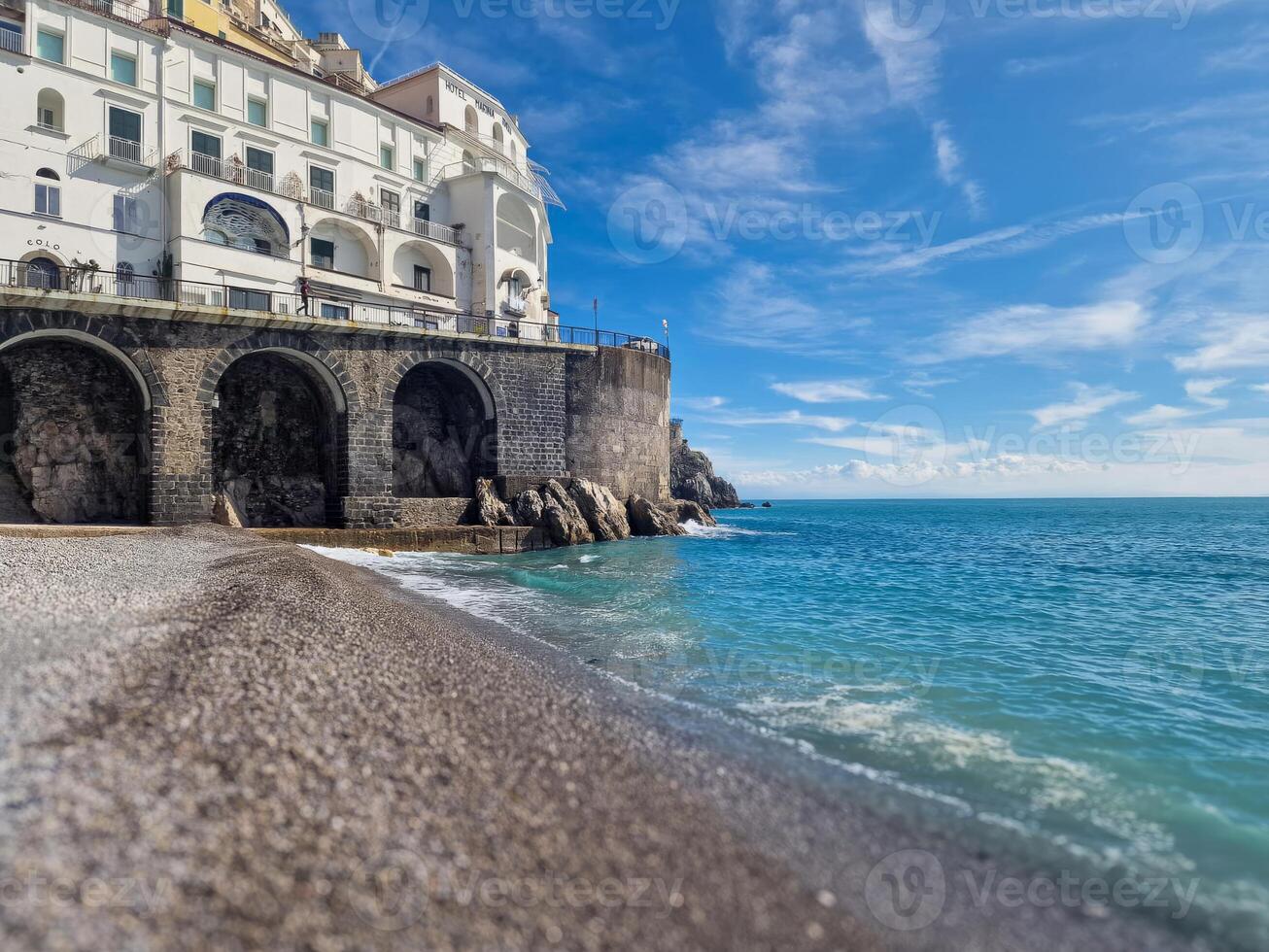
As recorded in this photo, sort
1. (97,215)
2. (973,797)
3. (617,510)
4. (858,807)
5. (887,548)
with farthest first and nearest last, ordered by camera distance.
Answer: (887,548) → (617,510) → (97,215) → (973,797) → (858,807)

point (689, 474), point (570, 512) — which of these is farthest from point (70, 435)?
point (689, 474)

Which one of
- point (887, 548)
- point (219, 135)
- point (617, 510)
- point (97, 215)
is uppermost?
point (219, 135)

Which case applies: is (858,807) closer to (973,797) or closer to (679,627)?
(973,797)

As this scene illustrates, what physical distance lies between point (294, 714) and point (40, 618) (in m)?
3.80

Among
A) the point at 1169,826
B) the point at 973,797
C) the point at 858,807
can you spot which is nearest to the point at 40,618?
the point at 858,807

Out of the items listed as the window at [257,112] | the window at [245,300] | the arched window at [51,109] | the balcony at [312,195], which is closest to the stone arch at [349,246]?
the balcony at [312,195]

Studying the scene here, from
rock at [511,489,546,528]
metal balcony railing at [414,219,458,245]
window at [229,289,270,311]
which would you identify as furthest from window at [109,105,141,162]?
rock at [511,489,546,528]

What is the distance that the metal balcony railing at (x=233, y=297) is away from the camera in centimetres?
1953

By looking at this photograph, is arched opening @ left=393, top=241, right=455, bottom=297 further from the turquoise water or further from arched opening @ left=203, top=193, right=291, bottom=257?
the turquoise water

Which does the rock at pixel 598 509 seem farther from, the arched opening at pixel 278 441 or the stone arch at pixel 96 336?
the stone arch at pixel 96 336

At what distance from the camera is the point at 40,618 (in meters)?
6.25

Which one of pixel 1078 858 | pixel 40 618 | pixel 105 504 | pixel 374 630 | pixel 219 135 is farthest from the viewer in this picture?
pixel 219 135

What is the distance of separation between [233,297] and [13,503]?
9.11 meters

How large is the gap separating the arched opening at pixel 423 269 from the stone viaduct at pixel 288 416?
5686 mm
